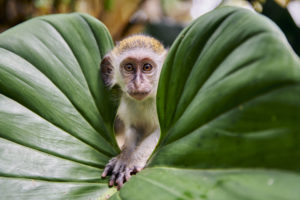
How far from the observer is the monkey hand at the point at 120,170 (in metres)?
1.18

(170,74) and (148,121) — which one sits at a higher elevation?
(170,74)

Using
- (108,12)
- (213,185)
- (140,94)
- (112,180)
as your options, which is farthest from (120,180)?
(108,12)

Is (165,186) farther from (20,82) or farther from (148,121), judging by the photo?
(148,121)

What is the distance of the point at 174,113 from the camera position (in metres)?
1.03

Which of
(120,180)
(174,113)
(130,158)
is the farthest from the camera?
(130,158)

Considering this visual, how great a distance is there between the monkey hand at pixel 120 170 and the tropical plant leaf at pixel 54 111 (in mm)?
33

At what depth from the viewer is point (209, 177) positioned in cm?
78

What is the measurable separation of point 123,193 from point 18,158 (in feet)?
1.43

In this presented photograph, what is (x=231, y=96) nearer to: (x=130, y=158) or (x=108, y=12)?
(x=130, y=158)

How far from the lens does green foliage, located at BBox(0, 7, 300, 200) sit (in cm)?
70

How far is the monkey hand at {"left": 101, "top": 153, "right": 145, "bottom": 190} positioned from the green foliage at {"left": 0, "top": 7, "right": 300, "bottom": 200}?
0.12 ft

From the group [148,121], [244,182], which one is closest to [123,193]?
[244,182]

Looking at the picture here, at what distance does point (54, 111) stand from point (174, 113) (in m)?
0.53

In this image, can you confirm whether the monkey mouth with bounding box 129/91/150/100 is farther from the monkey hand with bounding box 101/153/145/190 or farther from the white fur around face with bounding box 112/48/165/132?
the monkey hand with bounding box 101/153/145/190
